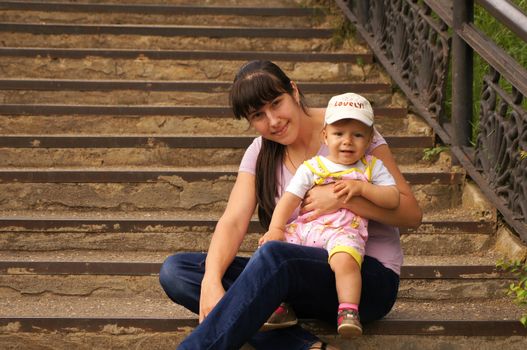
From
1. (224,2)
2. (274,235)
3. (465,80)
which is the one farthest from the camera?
(224,2)

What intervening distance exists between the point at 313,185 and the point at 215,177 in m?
1.44

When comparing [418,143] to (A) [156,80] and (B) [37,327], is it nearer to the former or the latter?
(A) [156,80]

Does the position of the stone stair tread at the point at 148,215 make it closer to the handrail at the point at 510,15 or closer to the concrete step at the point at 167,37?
the handrail at the point at 510,15

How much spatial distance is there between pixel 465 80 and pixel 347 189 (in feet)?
5.70

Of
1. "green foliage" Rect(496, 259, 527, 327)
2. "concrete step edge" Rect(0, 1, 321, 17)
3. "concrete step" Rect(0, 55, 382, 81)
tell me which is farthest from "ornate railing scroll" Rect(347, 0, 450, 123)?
"green foliage" Rect(496, 259, 527, 327)

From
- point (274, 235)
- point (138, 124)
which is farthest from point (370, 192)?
point (138, 124)

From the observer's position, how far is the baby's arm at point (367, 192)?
3514mm

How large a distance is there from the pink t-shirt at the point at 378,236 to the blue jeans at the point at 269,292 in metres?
0.05

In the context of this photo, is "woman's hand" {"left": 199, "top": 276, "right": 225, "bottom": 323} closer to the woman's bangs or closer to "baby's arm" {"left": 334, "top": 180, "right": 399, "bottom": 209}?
"baby's arm" {"left": 334, "top": 180, "right": 399, "bottom": 209}

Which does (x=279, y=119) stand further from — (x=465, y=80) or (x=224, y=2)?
(x=224, y=2)

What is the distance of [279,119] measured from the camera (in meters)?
3.67

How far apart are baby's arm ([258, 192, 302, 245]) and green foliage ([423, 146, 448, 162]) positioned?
6.03ft

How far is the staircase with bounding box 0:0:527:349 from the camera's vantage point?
13.1 feet

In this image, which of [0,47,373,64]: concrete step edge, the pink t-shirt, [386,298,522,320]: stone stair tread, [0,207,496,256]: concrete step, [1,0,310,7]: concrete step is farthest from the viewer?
[1,0,310,7]: concrete step
